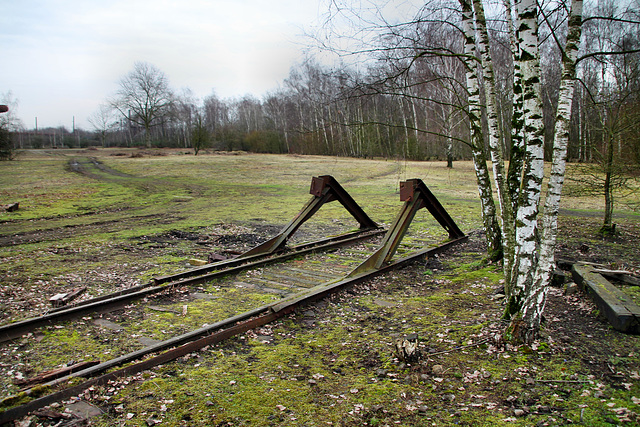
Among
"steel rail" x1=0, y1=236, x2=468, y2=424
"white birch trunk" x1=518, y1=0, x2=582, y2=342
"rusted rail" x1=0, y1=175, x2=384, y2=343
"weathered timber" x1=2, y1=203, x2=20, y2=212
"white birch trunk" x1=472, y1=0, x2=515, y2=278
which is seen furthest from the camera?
"weathered timber" x1=2, y1=203, x2=20, y2=212

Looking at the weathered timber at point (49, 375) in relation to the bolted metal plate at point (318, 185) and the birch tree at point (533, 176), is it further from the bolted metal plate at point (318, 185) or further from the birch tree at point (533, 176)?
the bolted metal plate at point (318, 185)

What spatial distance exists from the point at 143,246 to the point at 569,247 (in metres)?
9.99

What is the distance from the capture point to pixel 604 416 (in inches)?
133

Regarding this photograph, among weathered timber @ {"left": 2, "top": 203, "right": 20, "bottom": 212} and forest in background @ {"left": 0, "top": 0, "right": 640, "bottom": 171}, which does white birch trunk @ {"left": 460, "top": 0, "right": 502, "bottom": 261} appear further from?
weathered timber @ {"left": 2, "top": 203, "right": 20, "bottom": 212}

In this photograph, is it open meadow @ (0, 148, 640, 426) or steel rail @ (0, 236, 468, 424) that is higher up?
steel rail @ (0, 236, 468, 424)

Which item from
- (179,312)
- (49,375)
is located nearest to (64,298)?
(179,312)

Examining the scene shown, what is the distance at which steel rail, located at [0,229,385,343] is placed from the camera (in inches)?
198

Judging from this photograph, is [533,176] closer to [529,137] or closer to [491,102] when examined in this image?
[529,137]

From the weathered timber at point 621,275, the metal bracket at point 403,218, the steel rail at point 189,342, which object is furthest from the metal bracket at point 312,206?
the weathered timber at point 621,275

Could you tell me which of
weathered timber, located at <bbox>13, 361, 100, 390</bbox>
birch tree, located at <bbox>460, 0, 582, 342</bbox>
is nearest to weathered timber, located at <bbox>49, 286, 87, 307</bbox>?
weathered timber, located at <bbox>13, 361, 100, 390</bbox>

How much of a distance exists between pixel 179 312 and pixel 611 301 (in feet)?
18.4

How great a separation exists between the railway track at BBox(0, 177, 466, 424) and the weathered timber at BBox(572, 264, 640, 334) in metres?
3.11

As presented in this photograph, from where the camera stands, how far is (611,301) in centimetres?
534

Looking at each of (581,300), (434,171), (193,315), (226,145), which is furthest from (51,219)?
(226,145)
